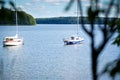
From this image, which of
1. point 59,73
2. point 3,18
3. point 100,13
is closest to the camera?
point 100,13

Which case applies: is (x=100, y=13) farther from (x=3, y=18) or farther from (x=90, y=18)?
(x=3, y=18)

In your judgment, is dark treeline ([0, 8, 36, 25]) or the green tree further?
dark treeline ([0, 8, 36, 25])

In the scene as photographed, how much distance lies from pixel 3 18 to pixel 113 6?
0.73 meters

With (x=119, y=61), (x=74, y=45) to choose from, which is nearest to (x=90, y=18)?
(x=119, y=61)

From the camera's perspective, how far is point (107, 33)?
1.67 m

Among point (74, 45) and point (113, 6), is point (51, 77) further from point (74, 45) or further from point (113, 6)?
point (74, 45)

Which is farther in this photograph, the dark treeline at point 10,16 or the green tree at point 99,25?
the dark treeline at point 10,16

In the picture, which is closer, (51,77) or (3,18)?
(3,18)

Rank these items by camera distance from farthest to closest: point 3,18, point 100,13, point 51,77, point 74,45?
1. point 74,45
2. point 51,77
3. point 3,18
4. point 100,13

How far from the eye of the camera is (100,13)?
5.26 feet

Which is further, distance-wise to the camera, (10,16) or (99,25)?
(10,16)

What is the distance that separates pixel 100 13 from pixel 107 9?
0.04m

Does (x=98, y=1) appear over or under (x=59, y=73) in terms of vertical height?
over

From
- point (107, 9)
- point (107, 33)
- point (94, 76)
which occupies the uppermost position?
point (107, 9)
